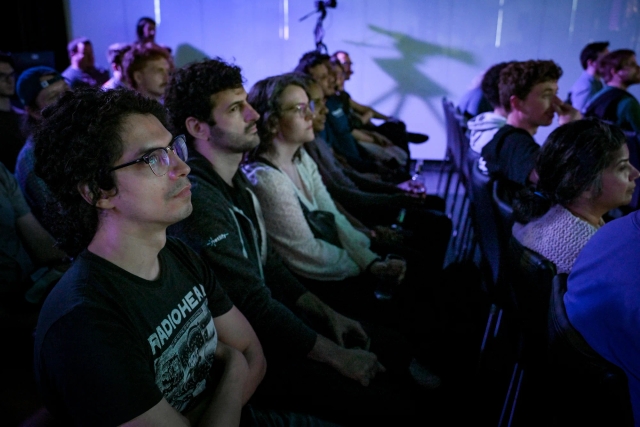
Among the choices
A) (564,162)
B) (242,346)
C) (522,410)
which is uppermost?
(564,162)

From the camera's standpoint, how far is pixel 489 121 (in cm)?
292

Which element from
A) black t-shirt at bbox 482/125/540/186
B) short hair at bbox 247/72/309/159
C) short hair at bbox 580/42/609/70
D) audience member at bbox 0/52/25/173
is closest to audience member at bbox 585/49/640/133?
short hair at bbox 580/42/609/70

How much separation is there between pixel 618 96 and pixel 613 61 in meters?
0.64

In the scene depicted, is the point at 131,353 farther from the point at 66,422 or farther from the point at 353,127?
the point at 353,127

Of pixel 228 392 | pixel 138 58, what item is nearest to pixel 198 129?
pixel 228 392

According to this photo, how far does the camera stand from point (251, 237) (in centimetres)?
165

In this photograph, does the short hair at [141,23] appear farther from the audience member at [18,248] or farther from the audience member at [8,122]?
the audience member at [18,248]

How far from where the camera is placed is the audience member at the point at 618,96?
401 centimetres

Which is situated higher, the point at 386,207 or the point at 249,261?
the point at 249,261

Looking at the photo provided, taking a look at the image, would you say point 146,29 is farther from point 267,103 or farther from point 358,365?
point 358,365

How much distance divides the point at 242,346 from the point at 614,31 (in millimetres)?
6649

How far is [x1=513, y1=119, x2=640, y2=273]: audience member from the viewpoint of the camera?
4.99 ft

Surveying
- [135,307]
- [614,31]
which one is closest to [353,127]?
[135,307]

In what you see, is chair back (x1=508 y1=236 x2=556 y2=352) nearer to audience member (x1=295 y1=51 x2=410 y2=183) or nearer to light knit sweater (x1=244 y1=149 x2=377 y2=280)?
light knit sweater (x1=244 y1=149 x2=377 y2=280)
